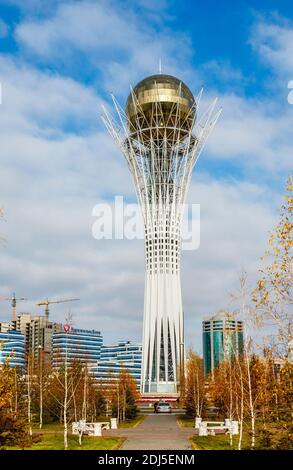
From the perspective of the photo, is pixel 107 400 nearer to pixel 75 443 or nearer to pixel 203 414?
pixel 203 414

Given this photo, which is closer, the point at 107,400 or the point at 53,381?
the point at 53,381

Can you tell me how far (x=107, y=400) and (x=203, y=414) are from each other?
11248 millimetres

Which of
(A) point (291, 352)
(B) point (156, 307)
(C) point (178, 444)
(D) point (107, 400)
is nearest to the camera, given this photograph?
(A) point (291, 352)

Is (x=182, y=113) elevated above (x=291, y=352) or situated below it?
above

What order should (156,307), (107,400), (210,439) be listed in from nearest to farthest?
(210,439)
(107,400)
(156,307)

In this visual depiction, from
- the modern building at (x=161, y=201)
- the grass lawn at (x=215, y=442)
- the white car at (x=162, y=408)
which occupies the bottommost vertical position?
the white car at (x=162, y=408)

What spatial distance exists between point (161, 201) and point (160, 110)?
1451 centimetres

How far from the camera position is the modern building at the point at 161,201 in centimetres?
9412

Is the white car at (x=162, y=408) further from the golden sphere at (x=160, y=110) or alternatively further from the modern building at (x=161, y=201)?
the golden sphere at (x=160, y=110)

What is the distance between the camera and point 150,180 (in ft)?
312

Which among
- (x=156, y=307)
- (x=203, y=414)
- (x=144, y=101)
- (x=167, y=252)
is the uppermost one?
(x=144, y=101)

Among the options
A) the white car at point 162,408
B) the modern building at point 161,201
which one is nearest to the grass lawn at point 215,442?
the white car at point 162,408

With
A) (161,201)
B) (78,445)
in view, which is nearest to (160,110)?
(161,201)
